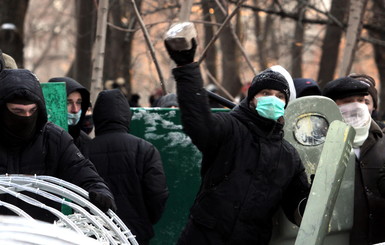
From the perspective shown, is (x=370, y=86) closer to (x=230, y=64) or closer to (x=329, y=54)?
(x=329, y=54)

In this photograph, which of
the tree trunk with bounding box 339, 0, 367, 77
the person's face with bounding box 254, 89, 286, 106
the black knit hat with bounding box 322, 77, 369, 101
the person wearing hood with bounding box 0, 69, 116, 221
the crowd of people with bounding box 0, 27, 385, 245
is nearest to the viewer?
the crowd of people with bounding box 0, 27, 385, 245

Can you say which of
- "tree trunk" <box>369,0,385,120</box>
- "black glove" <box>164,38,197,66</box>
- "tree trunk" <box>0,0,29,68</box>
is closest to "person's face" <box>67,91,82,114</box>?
"black glove" <box>164,38,197,66</box>

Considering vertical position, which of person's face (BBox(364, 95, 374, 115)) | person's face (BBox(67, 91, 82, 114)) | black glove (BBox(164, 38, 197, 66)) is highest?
black glove (BBox(164, 38, 197, 66))

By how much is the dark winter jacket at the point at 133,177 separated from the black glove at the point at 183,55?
1798 millimetres

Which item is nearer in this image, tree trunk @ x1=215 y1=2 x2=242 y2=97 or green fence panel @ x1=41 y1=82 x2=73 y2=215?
green fence panel @ x1=41 y1=82 x2=73 y2=215

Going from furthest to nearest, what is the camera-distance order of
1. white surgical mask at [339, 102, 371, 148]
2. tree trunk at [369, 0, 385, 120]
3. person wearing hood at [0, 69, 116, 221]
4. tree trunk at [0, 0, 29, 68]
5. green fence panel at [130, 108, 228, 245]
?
tree trunk at [369, 0, 385, 120] < tree trunk at [0, 0, 29, 68] < green fence panel at [130, 108, 228, 245] < white surgical mask at [339, 102, 371, 148] < person wearing hood at [0, 69, 116, 221]

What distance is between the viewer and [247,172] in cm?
450

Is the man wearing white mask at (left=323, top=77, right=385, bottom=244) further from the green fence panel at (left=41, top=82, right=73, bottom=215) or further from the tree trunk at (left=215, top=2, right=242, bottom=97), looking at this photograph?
the tree trunk at (left=215, top=2, right=242, bottom=97)

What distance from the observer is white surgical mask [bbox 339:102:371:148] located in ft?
18.2

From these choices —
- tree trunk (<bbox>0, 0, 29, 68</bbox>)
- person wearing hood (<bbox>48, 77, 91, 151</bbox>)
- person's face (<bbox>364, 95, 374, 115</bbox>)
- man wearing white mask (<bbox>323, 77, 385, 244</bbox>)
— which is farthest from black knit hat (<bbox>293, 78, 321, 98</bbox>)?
tree trunk (<bbox>0, 0, 29, 68</bbox>)

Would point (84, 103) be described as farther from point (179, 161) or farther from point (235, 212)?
point (235, 212)

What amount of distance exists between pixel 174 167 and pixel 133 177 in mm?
964

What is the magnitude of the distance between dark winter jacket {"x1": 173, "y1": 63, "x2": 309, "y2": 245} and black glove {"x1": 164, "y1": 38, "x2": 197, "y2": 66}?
11.9 inches

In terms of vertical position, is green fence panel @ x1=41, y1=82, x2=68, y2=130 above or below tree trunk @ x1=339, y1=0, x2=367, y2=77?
above
